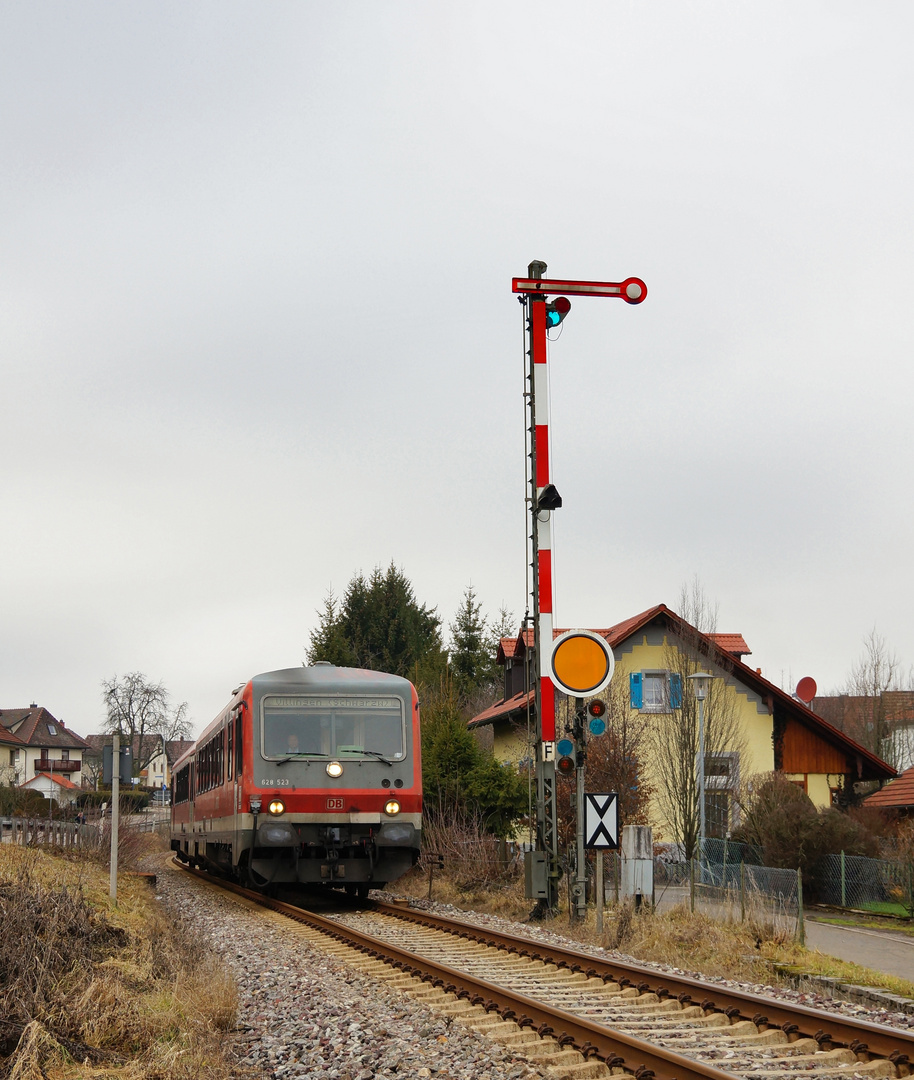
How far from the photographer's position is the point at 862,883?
2198cm

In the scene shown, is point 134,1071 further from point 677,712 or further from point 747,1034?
point 677,712

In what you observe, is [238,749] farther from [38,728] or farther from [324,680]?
[38,728]

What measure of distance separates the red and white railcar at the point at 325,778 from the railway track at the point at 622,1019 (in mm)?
4309

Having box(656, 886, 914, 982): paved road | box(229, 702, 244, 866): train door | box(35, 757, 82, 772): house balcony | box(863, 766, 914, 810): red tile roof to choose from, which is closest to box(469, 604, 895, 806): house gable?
box(863, 766, 914, 810): red tile roof

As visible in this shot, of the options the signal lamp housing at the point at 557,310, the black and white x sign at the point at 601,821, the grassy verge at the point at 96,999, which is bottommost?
the grassy verge at the point at 96,999

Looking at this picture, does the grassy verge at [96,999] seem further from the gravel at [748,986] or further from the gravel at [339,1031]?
the gravel at [748,986]

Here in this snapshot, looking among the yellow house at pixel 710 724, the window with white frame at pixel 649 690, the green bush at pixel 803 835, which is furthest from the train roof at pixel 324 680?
the window with white frame at pixel 649 690

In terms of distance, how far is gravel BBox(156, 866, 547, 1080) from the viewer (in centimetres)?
698

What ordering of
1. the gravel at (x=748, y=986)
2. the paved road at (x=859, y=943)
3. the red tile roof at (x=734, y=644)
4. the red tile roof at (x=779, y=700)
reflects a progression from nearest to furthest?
1. the gravel at (x=748, y=986)
2. the paved road at (x=859, y=943)
3. the red tile roof at (x=779, y=700)
4. the red tile roof at (x=734, y=644)

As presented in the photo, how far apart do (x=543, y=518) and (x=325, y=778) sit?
4512 millimetres

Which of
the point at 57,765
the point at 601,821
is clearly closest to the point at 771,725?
the point at 601,821

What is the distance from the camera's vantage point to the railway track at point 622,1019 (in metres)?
6.82

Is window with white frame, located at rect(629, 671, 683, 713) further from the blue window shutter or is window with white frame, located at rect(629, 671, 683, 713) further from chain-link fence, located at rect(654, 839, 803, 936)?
chain-link fence, located at rect(654, 839, 803, 936)

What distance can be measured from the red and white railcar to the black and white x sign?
382 cm
